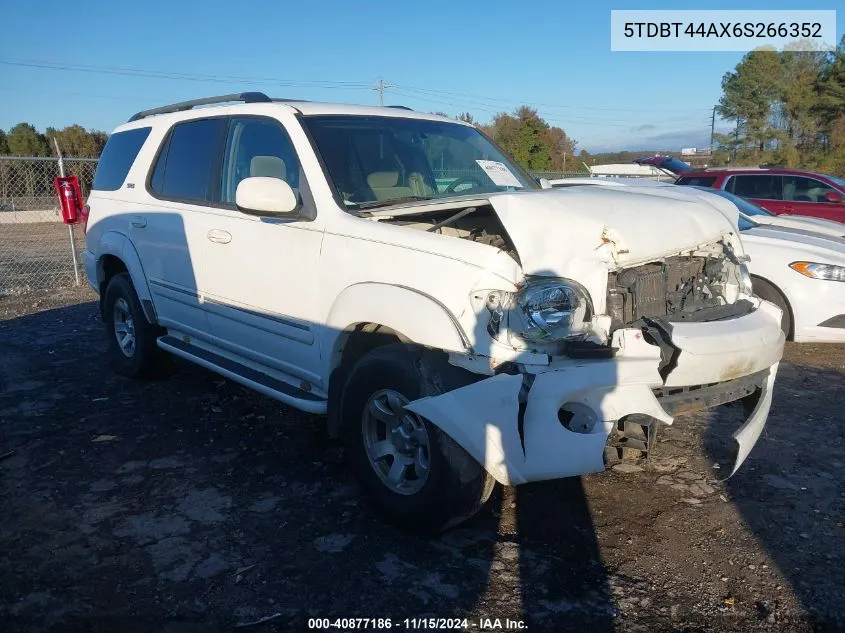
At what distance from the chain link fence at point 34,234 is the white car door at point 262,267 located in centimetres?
716

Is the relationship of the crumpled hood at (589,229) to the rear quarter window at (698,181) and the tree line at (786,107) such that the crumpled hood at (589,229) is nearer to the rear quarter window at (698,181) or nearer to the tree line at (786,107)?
the rear quarter window at (698,181)

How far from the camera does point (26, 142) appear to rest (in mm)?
37719

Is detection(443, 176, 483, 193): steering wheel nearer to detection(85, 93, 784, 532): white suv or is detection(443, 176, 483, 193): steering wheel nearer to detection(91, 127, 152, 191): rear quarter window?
detection(85, 93, 784, 532): white suv

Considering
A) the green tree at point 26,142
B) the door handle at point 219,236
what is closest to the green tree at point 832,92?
the door handle at point 219,236

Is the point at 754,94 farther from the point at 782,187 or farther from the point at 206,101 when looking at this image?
the point at 206,101

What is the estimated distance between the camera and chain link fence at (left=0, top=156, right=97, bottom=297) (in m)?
11.0

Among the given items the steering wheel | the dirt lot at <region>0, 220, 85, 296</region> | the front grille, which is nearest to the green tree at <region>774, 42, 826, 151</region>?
the dirt lot at <region>0, 220, 85, 296</region>

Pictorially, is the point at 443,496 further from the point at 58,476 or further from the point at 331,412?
the point at 58,476

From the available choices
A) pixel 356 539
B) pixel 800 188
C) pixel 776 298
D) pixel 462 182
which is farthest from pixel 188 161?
pixel 800 188

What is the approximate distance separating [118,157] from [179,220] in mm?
1491

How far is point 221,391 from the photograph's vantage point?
5.34 m

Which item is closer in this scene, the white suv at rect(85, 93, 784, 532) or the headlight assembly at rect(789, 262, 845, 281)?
the white suv at rect(85, 93, 784, 532)

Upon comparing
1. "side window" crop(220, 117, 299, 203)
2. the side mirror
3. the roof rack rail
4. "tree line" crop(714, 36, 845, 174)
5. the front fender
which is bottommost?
the front fender

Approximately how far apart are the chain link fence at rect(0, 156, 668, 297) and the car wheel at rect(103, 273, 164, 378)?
8.90 feet
